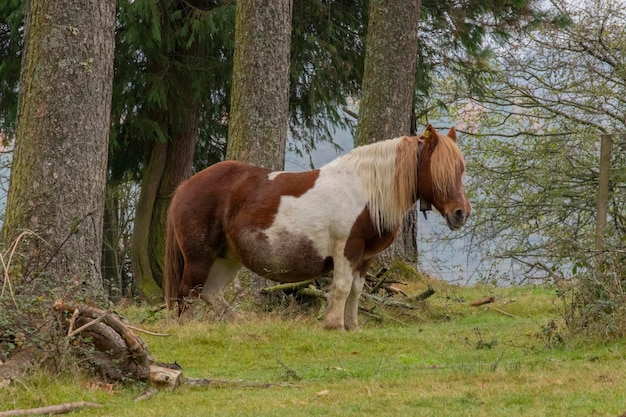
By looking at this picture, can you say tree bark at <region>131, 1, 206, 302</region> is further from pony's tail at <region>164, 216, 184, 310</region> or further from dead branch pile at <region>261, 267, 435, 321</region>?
pony's tail at <region>164, 216, 184, 310</region>

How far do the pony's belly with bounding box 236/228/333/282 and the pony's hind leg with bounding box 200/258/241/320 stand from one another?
570mm

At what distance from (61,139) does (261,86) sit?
4.21 m

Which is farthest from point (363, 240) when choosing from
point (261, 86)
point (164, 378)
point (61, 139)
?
point (164, 378)

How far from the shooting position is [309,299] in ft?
37.8

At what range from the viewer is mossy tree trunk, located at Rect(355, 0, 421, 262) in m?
14.5

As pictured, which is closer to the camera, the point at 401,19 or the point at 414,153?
the point at 414,153

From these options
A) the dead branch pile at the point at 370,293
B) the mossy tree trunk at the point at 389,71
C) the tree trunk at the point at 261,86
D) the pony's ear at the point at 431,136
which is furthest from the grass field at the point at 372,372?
the mossy tree trunk at the point at 389,71

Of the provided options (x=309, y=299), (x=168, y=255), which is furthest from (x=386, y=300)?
(x=168, y=255)

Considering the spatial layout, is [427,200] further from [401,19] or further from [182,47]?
[182,47]

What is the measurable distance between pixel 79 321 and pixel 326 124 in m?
12.6

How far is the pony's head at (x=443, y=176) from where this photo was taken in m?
9.91

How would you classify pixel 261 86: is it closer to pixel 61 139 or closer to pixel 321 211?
pixel 321 211

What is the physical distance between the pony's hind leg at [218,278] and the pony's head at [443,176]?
2.32 m

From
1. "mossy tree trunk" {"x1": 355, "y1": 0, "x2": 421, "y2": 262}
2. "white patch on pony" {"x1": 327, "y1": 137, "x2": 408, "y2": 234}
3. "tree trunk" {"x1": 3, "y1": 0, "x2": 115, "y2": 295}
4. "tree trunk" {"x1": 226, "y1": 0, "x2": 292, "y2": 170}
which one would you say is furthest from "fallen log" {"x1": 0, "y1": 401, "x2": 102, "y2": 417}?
"mossy tree trunk" {"x1": 355, "y1": 0, "x2": 421, "y2": 262}
